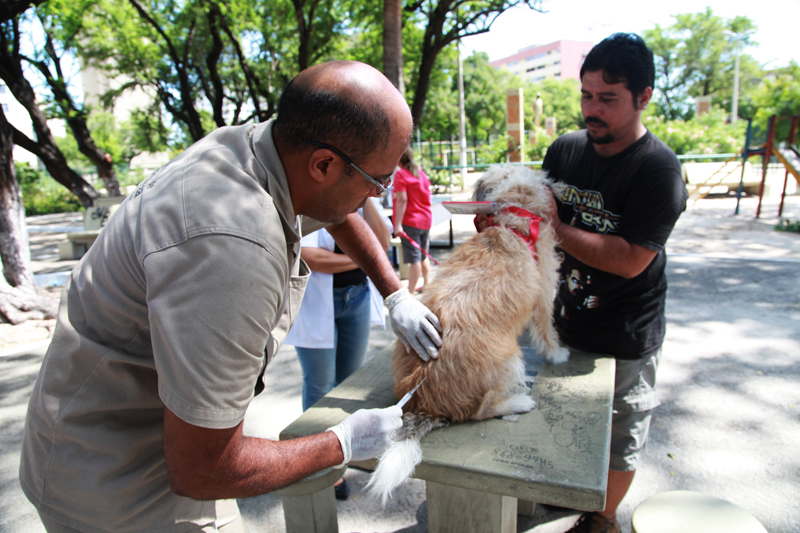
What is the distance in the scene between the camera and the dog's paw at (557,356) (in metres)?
2.63

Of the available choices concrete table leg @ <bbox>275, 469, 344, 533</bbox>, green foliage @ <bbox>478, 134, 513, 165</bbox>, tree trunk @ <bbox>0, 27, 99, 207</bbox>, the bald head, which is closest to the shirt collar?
the bald head

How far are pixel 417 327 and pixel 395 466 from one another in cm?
65

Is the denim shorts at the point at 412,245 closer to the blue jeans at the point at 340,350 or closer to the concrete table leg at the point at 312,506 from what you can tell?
the blue jeans at the point at 340,350

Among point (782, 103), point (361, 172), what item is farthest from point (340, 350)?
point (782, 103)

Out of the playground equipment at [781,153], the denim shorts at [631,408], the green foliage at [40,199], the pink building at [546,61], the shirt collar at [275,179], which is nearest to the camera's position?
the shirt collar at [275,179]

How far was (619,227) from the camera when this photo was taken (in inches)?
95.1

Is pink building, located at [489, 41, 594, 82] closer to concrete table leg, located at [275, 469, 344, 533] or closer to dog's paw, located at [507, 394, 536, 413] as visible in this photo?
dog's paw, located at [507, 394, 536, 413]

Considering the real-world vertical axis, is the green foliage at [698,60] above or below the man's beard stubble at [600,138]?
above

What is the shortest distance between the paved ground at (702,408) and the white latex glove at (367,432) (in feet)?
5.10

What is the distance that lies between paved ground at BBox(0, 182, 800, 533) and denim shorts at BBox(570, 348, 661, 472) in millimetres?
585

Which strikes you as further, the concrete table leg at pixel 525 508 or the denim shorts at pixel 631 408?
the concrete table leg at pixel 525 508

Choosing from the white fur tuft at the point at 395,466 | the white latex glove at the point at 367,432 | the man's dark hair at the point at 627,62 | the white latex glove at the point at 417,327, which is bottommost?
the white fur tuft at the point at 395,466

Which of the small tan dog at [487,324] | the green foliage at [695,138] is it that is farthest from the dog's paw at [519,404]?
the green foliage at [695,138]

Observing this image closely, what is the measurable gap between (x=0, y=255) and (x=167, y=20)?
12670 millimetres
